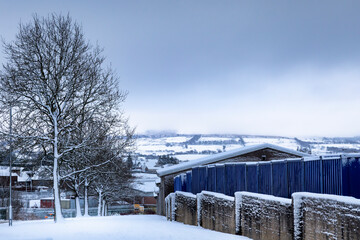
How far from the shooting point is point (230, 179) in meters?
17.1

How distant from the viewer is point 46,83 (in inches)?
922

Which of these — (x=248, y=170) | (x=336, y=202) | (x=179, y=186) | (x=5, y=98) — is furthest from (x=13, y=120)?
(x=336, y=202)

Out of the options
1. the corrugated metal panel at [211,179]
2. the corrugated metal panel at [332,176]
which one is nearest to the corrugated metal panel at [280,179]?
the corrugated metal panel at [332,176]

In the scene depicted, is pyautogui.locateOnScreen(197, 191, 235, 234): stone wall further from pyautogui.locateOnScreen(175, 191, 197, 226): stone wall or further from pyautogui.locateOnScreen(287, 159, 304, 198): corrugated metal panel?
pyautogui.locateOnScreen(287, 159, 304, 198): corrugated metal panel

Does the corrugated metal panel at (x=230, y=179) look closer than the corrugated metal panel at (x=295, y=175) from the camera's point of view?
No

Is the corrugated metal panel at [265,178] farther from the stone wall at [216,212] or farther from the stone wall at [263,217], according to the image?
the stone wall at [216,212]

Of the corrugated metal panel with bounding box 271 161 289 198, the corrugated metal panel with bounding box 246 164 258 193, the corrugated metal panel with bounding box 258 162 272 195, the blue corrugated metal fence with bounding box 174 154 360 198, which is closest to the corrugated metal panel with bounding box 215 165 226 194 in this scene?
the blue corrugated metal fence with bounding box 174 154 360 198

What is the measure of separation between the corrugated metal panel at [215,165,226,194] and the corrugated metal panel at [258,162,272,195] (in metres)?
3.48

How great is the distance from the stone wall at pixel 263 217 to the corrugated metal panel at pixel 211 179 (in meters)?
4.77

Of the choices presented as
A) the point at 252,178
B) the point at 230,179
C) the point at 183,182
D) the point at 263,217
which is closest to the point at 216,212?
the point at 230,179

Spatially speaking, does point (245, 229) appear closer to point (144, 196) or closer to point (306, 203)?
point (306, 203)

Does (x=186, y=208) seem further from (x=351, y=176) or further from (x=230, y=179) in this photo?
(x=351, y=176)

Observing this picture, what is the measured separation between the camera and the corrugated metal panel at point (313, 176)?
10.8m

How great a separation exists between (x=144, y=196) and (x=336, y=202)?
261 ft
